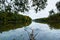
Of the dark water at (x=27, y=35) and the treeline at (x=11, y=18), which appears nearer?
the dark water at (x=27, y=35)

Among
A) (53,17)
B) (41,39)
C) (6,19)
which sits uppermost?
(41,39)

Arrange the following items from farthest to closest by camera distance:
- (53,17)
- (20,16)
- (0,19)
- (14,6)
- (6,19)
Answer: (53,17) < (20,16) < (6,19) < (0,19) < (14,6)

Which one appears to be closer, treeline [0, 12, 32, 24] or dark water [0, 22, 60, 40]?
dark water [0, 22, 60, 40]

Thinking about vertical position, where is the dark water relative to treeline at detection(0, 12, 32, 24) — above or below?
above

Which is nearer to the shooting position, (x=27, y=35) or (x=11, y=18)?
(x=27, y=35)

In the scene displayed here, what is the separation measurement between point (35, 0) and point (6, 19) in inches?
2989

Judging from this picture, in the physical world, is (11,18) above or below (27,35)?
below

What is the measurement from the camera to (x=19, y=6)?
86.2 feet

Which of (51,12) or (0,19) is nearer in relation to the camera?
(0,19)

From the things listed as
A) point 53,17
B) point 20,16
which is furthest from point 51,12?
point 20,16

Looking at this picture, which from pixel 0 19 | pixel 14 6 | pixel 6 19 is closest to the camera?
pixel 14 6

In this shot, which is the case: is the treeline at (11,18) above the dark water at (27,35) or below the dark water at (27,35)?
below

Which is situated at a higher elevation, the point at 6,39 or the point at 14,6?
the point at 14,6

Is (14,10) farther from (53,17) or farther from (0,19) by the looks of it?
(53,17)
